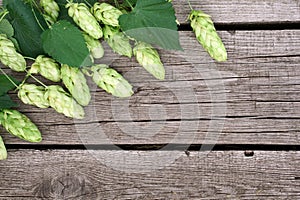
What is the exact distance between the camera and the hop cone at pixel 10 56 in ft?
3.58

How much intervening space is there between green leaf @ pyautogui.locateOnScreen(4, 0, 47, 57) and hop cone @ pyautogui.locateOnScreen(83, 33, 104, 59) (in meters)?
0.09

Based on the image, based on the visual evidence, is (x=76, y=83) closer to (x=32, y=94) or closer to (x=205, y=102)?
(x=32, y=94)

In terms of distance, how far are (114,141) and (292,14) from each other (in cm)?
48

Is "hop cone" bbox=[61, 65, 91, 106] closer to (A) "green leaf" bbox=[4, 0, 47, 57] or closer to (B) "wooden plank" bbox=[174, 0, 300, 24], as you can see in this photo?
(A) "green leaf" bbox=[4, 0, 47, 57]

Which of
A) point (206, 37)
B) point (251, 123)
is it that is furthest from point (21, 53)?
point (251, 123)

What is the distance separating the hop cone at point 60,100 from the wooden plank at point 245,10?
309mm

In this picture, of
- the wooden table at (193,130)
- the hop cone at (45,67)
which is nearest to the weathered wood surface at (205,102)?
the wooden table at (193,130)

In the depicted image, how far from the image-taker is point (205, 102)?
3.84ft

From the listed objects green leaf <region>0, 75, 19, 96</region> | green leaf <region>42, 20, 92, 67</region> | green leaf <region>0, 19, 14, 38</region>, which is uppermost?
green leaf <region>0, 19, 14, 38</region>

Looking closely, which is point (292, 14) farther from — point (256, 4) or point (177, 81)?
point (177, 81)

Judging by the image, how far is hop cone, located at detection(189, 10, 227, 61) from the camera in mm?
1100

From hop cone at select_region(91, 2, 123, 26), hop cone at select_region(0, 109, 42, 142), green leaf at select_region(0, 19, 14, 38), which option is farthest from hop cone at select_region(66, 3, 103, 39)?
hop cone at select_region(0, 109, 42, 142)

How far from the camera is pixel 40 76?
1199mm

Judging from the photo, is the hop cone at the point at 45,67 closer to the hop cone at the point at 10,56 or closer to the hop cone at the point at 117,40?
the hop cone at the point at 10,56
